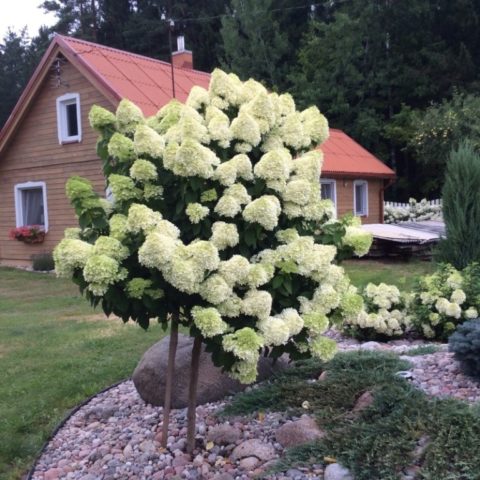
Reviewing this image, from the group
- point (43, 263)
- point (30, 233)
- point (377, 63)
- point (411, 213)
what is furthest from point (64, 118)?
point (377, 63)

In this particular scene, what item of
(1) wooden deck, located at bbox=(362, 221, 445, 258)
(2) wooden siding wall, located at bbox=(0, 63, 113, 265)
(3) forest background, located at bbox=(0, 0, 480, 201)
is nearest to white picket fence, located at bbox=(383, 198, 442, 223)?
(3) forest background, located at bbox=(0, 0, 480, 201)

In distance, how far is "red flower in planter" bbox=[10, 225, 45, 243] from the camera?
15.1 metres

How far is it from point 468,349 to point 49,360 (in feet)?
13.2

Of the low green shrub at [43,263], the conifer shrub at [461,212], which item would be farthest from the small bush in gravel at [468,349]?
the low green shrub at [43,263]

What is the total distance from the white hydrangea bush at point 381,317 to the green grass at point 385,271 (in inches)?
139

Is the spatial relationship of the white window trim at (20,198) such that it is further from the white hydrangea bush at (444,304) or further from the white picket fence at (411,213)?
the white hydrangea bush at (444,304)

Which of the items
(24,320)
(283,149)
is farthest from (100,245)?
(24,320)

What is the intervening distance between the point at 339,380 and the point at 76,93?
11.6 m

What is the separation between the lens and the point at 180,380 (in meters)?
4.14

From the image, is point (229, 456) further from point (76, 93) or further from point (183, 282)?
point (76, 93)

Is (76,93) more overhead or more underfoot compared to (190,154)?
more overhead

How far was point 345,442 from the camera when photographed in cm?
311

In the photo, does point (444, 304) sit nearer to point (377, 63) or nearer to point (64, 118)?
point (64, 118)

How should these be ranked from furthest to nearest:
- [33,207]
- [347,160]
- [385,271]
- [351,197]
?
[347,160] < [351,197] < [33,207] < [385,271]
